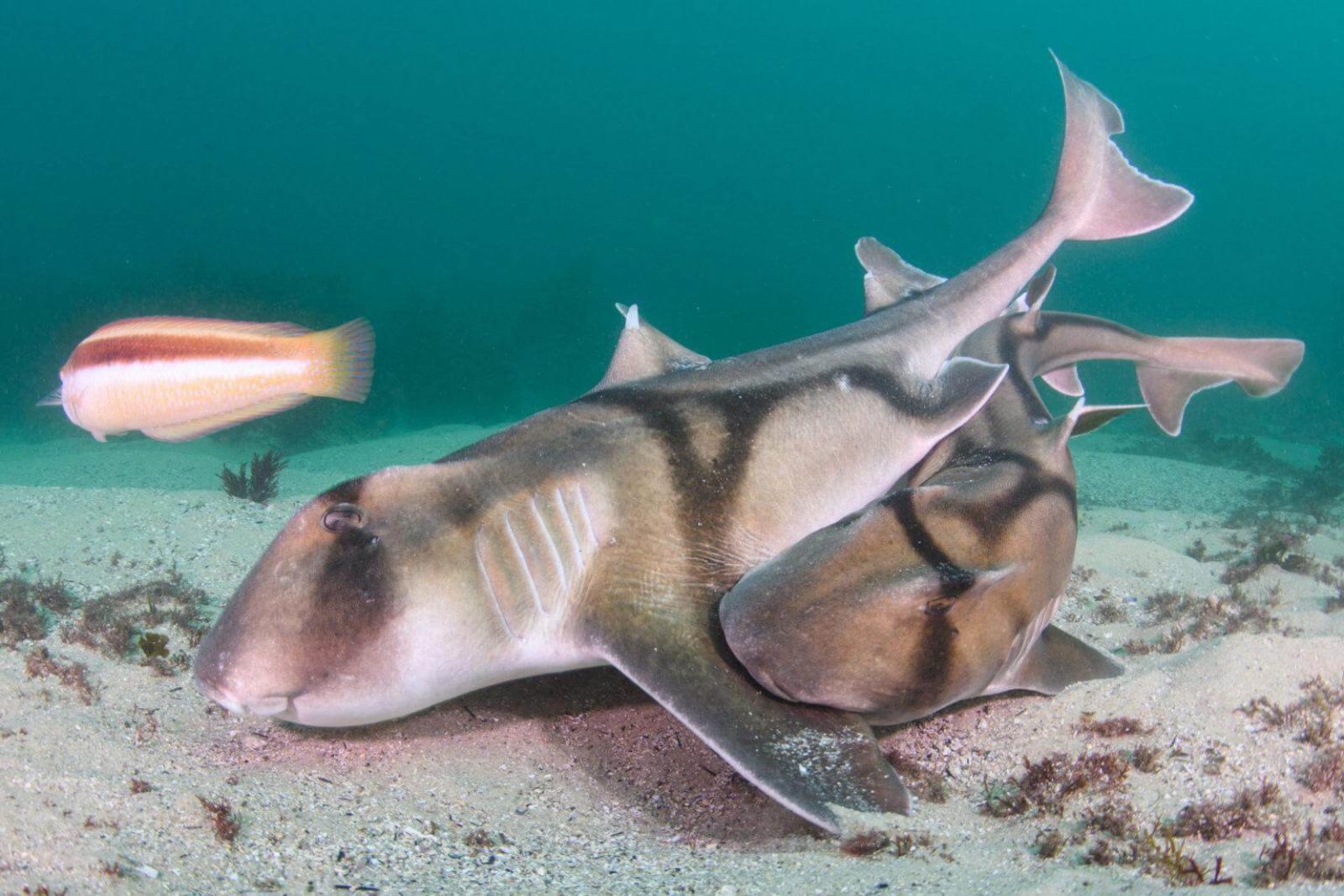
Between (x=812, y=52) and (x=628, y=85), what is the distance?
3828 centimetres

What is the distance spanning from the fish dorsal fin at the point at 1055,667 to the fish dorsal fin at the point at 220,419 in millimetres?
3673

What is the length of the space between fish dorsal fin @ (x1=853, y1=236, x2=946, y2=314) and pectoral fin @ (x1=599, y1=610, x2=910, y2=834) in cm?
387

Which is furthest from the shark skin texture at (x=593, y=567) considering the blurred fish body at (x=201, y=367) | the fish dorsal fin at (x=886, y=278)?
the fish dorsal fin at (x=886, y=278)

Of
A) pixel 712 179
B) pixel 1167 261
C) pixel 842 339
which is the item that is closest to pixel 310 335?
pixel 842 339

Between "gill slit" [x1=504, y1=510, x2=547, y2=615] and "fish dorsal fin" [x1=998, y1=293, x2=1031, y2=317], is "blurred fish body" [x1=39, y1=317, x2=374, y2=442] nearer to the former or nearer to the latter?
"gill slit" [x1=504, y1=510, x2=547, y2=615]

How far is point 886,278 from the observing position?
643 cm

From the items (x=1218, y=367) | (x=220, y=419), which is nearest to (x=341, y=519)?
(x=220, y=419)

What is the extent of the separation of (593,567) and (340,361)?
1565mm

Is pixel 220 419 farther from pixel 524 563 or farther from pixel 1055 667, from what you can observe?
pixel 1055 667

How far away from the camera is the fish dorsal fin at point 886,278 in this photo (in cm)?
629

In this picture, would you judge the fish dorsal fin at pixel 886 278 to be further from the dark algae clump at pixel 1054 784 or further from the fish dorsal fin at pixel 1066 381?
the dark algae clump at pixel 1054 784

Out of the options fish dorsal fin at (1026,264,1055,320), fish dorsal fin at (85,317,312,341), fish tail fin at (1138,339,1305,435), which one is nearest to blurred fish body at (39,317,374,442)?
fish dorsal fin at (85,317,312,341)

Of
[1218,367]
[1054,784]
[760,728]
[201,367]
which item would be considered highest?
[201,367]

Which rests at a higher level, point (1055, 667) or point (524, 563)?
point (524, 563)
